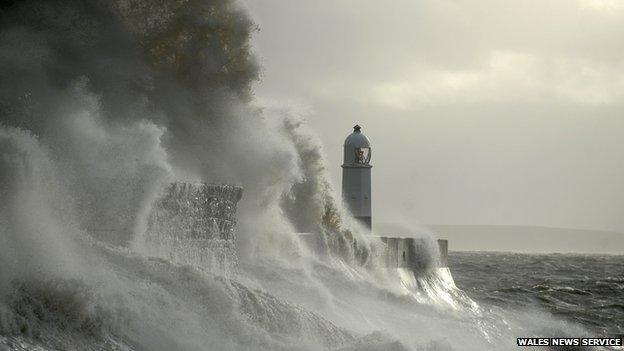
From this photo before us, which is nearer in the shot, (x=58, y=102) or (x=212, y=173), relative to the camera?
(x=58, y=102)

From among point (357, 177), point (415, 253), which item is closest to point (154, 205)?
point (415, 253)

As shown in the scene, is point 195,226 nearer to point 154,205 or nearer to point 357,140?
point 154,205

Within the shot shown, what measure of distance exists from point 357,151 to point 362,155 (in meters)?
0.16

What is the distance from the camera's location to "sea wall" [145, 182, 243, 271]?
938 centimetres

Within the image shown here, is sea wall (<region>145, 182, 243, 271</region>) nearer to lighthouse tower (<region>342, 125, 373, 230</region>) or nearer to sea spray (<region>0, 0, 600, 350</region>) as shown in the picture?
sea spray (<region>0, 0, 600, 350</region>)

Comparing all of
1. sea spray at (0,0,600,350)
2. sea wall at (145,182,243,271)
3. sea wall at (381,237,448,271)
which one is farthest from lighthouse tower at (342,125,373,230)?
sea wall at (145,182,243,271)

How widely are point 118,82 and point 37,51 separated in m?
1.56

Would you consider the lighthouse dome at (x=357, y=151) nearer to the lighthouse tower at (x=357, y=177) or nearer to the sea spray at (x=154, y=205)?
the lighthouse tower at (x=357, y=177)

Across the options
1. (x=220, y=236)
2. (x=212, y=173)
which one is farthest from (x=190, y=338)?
(x=212, y=173)

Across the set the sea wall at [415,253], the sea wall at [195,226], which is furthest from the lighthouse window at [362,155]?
the sea wall at [195,226]

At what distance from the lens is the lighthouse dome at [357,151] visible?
22719 millimetres

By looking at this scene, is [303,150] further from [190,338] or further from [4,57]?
[190,338]

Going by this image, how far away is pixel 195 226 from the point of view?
33.0ft

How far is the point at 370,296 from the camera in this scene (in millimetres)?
14281
